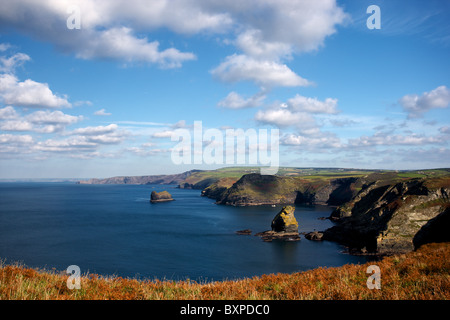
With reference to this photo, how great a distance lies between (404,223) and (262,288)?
75.0 meters

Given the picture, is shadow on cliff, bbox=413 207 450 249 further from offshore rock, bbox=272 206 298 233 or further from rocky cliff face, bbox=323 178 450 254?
offshore rock, bbox=272 206 298 233

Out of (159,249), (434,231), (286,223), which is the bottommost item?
(159,249)

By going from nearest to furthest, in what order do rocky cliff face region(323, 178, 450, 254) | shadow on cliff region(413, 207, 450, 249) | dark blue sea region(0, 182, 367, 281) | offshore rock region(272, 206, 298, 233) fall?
dark blue sea region(0, 182, 367, 281) → shadow on cliff region(413, 207, 450, 249) → rocky cliff face region(323, 178, 450, 254) → offshore rock region(272, 206, 298, 233)

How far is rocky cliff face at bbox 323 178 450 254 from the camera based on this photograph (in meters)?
67.8

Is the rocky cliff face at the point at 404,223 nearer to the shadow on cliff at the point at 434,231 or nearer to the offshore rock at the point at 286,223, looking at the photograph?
the shadow on cliff at the point at 434,231

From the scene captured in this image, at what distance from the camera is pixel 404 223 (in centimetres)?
7144

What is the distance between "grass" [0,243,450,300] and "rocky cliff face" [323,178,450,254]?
58447 mm

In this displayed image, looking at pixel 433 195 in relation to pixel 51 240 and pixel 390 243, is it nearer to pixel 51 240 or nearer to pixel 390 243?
pixel 390 243

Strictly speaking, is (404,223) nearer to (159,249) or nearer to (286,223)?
(286,223)

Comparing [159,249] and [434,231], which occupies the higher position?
[434,231]

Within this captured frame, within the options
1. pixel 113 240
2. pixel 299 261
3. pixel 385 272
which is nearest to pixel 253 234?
pixel 299 261

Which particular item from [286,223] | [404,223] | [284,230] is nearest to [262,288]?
[404,223]

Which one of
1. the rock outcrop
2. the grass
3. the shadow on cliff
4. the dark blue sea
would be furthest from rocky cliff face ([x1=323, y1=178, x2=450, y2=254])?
the grass
